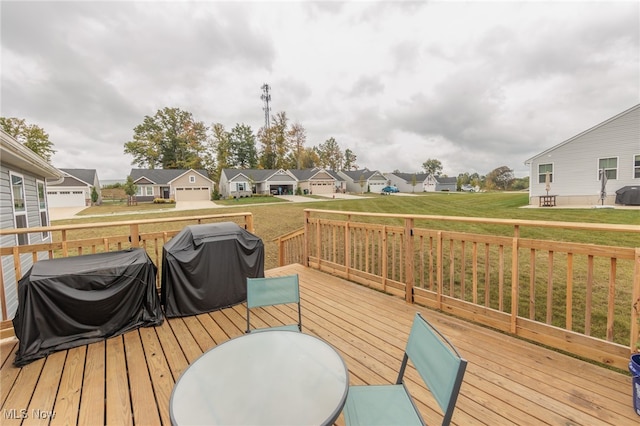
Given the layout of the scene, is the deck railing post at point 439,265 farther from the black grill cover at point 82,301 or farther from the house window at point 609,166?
the house window at point 609,166

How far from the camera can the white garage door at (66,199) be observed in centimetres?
2398

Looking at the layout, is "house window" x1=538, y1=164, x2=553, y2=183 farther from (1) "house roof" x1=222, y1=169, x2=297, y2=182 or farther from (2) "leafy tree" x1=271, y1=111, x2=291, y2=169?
(2) "leafy tree" x1=271, y1=111, x2=291, y2=169

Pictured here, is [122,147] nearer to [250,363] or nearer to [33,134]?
[33,134]

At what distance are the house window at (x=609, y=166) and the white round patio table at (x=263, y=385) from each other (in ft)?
62.4

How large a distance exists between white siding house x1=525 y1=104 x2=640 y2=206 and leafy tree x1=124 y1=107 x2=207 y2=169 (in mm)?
39110

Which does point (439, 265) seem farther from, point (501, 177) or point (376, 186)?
point (501, 177)

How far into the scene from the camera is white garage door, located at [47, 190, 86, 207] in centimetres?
2398

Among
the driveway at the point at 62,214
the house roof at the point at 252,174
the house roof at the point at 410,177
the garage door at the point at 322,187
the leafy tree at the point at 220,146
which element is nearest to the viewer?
the driveway at the point at 62,214

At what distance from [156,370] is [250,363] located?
1503 millimetres

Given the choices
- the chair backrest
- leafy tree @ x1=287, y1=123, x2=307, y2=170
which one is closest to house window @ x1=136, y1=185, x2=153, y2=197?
leafy tree @ x1=287, y1=123, x2=307, y2=170

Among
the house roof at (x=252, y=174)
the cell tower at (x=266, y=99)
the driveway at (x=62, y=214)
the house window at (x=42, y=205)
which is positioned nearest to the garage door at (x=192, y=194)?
the house roof at (x=252, y=174)

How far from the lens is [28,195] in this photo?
6.01m

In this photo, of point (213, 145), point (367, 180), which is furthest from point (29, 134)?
point (367, 180)

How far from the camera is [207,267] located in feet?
11.1
